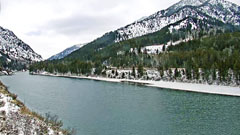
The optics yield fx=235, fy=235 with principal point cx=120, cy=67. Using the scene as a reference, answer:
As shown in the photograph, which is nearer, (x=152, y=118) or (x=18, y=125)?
(x=18, y=125)

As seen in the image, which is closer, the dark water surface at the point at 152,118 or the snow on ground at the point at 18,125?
the snow on ground at the point at 18,125

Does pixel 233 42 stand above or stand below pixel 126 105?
above

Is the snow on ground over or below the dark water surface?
over

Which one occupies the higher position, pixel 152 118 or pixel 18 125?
pixel 18 125

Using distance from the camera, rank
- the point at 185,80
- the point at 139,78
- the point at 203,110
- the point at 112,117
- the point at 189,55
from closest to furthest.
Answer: the point at 112,117
the point at 203,110
the point at 185,80
the point at 139,78
the point at 189,55

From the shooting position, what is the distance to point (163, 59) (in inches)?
7446

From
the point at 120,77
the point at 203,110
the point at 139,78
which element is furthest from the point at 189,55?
the point at 203,110

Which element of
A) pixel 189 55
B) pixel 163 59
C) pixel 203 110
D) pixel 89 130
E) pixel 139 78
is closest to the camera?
pixel 89 130

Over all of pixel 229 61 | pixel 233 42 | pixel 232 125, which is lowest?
pixel 232 125

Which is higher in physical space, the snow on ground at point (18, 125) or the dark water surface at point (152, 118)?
the snow on ground at point (18, 125)

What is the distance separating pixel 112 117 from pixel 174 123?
534 inches

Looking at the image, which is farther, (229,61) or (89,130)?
(229,61)

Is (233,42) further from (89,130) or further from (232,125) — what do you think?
(89,130)

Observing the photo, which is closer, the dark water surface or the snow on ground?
the snow on ground
